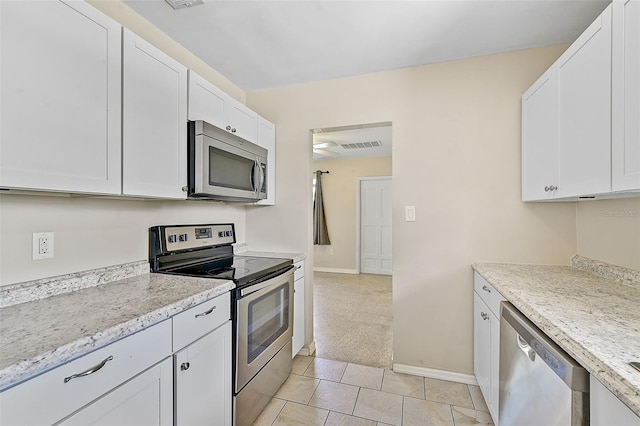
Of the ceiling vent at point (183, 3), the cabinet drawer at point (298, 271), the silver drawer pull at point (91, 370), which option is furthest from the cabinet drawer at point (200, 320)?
the ceiling vent at point (183, 3)

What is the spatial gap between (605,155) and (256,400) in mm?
2194

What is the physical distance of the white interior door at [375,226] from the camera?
5844 mm

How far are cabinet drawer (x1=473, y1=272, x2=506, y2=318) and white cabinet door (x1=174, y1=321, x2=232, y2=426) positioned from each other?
1.48 metres

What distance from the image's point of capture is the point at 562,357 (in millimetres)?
926

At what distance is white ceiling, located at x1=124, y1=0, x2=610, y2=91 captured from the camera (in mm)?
1655

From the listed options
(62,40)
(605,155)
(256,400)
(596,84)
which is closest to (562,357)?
(605,155)

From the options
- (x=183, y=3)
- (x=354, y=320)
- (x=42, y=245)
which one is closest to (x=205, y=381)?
(x=42, y=245)

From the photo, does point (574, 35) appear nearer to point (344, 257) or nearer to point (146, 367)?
point (146, 367)

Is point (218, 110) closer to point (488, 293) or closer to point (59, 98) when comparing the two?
point (59, 98)

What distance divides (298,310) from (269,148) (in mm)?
1445

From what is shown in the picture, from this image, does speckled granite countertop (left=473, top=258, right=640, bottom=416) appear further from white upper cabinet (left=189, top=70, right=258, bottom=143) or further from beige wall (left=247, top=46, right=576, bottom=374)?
white upper cabinet (left=189, top=70, right=258, bottom=143)

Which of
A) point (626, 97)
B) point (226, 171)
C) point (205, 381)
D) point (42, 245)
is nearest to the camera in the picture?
point (626, 97)

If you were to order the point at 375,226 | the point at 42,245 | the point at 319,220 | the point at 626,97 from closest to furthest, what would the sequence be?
1. the point at 626,97
2. the point at 42,245
3. the point at 375,226
4. the point at 319,220

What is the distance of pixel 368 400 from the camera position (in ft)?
6.49
